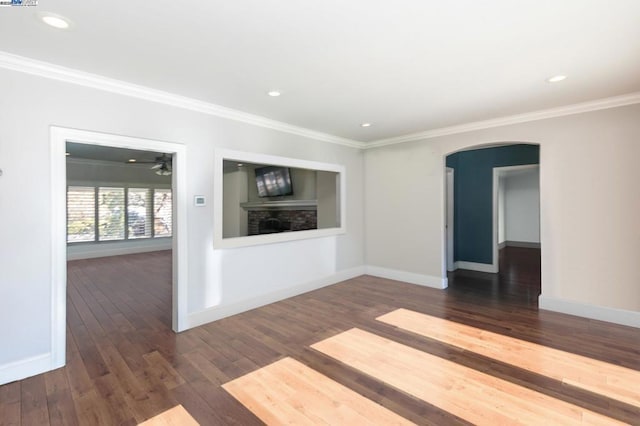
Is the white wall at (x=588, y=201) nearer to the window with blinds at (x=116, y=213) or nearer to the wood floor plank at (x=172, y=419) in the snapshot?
the wood floor plank at (x=172, y=419)

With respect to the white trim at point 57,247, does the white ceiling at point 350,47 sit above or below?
above

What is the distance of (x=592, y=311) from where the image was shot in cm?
365

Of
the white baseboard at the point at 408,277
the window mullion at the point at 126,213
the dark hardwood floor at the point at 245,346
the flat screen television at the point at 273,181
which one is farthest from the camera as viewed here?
the window mullion at the point at 126,213

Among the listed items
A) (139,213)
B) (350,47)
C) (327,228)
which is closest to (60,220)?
(350,47)

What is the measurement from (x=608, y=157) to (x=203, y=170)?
474 centimetres

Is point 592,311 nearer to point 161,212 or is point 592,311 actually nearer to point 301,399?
point 301,399

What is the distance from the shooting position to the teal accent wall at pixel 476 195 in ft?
20.1

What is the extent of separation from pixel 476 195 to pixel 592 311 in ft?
10.7

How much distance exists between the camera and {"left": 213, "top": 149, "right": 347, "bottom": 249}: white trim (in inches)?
147

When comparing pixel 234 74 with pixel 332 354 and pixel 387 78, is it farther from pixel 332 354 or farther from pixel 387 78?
pixel 332 354

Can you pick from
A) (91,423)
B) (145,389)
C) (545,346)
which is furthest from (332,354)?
(545,346)

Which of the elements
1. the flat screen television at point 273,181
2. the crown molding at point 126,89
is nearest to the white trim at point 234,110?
the crown molding at point 126,89

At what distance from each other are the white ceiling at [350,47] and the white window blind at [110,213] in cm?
700

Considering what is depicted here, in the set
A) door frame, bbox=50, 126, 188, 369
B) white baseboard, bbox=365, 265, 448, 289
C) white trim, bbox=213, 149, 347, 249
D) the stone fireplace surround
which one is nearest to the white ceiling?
door frame, bbox=50, 126, 188, 369
